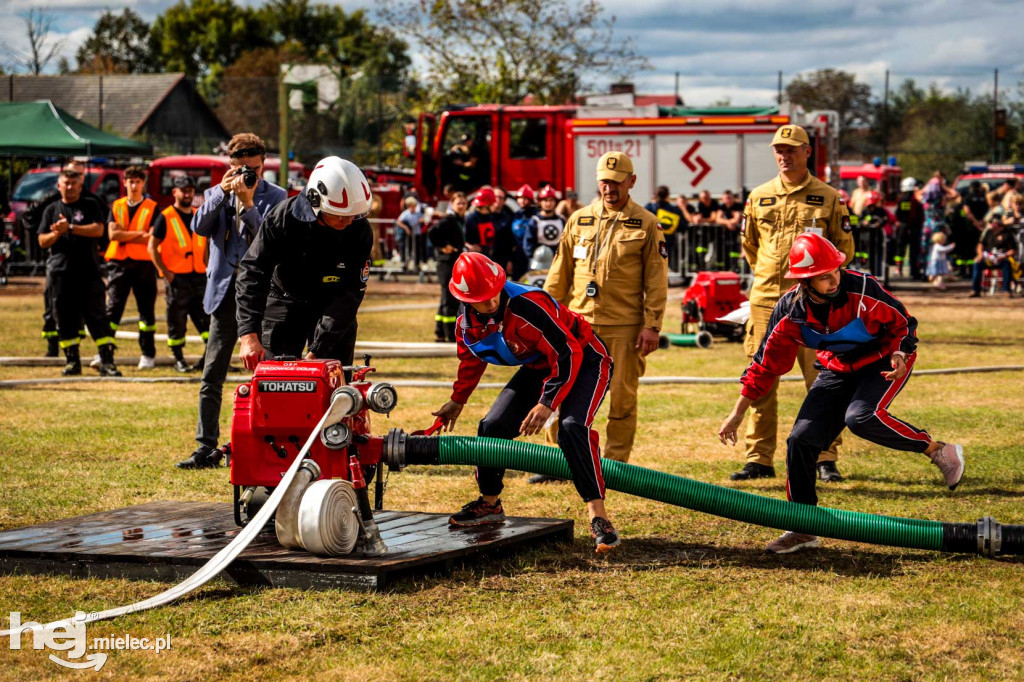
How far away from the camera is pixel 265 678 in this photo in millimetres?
4312

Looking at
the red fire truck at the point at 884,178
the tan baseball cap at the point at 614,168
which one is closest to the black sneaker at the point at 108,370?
the tan baseball cap at the point at 614,168

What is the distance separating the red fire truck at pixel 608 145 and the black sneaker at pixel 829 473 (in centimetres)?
1492

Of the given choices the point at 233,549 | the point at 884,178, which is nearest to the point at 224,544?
the point at 233,549

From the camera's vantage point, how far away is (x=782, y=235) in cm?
804

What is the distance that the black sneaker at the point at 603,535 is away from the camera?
598 cm

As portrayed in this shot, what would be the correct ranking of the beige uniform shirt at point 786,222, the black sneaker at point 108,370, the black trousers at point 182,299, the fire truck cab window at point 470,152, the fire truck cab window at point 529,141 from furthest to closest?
the fire truck cab window at point 470,152
the fire truck cab window at point 529,141
the black trousers at point 182,299
the black sneaker at point 108,370
the beige uniform shirt at point 786,222

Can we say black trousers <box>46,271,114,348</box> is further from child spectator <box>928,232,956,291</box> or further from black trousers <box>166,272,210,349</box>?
child spectator <box>928,232,956,291</box>

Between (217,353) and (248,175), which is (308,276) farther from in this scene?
(217,353)

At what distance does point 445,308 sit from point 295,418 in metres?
9.65

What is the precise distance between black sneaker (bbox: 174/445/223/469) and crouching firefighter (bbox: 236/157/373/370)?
1943 millimetres

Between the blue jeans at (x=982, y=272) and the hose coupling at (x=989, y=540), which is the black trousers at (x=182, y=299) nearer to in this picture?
the hose coupling at (x=989, y=540)

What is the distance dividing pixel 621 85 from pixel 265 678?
34535mm

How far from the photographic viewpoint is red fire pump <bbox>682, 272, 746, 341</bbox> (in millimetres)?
15391

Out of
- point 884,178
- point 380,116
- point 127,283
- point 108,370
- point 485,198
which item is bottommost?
point 108,370
